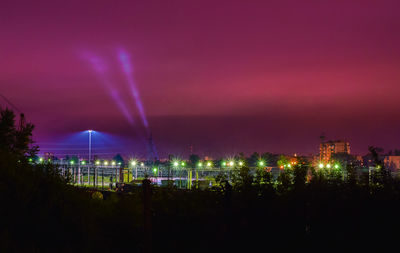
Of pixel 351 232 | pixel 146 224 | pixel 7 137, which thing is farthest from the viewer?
pixel 7 137

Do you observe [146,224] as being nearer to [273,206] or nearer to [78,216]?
[78,216]

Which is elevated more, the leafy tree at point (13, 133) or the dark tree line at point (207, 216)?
the leafy tree at point (13, 133)

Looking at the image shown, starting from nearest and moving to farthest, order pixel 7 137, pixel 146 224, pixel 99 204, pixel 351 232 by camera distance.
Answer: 1. pixel 146 224
2. pixel 351 232
3. pixel 99 204
4. pixel 7 137

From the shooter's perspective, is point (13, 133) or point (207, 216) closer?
point (207, 216)

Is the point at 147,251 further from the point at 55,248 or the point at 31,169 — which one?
the point at 31,169


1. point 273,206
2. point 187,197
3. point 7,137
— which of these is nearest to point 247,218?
point 273,206

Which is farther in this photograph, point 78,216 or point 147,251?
point 78,216

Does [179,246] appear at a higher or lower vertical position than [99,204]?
lower

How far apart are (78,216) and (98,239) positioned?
81cm

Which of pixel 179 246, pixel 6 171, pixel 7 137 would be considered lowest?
pixel 179 246

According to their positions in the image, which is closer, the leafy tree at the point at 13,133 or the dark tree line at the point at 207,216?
the dark tree line at the point at 207,216

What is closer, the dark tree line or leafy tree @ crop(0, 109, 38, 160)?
the dark tree line

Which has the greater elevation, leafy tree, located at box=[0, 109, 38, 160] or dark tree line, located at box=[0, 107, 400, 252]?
leafy tree, located at box=[0, 109, 38, 160]

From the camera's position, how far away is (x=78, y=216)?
10.6m
